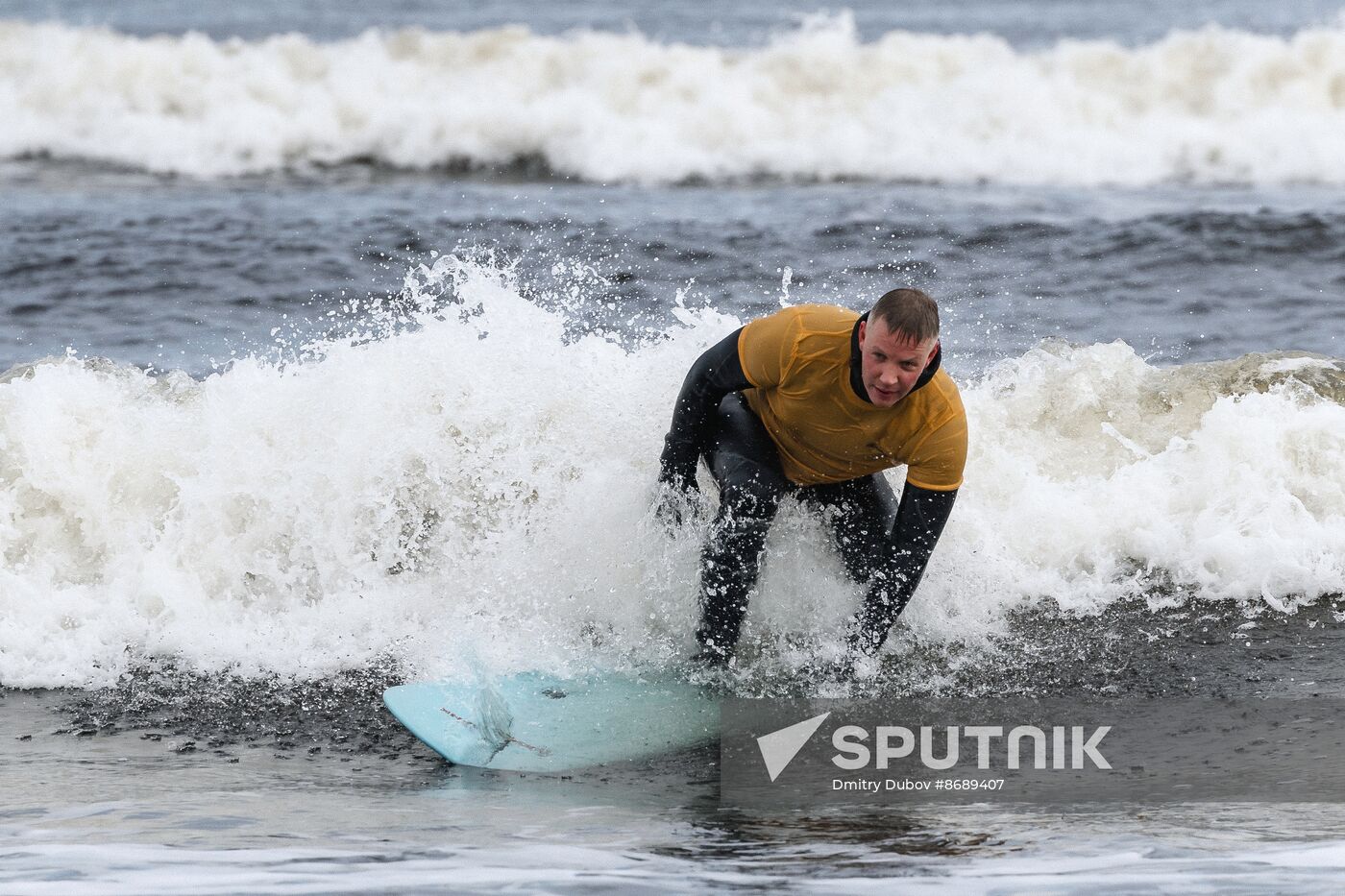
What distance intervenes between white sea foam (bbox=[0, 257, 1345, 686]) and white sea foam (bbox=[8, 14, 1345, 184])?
338 inches

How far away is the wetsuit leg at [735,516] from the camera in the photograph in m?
4.90

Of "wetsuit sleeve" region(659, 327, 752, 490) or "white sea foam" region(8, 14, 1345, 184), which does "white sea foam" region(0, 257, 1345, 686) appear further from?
"white sea foam" region(8, 14, 1345, 184)

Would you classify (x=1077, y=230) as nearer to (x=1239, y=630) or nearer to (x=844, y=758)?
(x=1239, y=630)

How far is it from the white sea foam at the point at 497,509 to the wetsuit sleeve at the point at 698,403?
352 mm

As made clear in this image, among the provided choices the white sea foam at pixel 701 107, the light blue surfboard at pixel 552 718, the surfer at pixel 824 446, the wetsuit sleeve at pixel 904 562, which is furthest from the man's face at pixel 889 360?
the white sea foam at pixel 701 107

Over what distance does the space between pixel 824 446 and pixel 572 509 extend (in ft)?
4.30

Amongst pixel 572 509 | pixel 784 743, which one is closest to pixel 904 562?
pixel 784 743

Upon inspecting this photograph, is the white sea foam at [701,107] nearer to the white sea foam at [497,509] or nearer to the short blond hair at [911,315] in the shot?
the white sea foam at [497,509]

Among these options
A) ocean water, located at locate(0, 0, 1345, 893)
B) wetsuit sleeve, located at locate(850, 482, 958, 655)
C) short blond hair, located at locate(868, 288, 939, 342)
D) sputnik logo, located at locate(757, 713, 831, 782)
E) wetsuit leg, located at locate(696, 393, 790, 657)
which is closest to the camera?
ocean water, located at locate(0, 0, 1345, 893)

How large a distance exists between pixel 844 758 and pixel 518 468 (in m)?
2.24

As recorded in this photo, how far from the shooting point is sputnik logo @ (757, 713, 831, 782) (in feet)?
15.0

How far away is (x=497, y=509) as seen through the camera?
6.32 m

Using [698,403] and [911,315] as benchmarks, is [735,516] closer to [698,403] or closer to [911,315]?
[698,403]

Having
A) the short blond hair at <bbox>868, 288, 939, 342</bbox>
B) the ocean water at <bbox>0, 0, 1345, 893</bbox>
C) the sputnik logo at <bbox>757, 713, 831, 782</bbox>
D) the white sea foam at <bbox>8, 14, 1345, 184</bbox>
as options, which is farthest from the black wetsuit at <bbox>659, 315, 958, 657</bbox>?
the white sea foam at <bbox>8, 14, 1345, 184</bbox>
